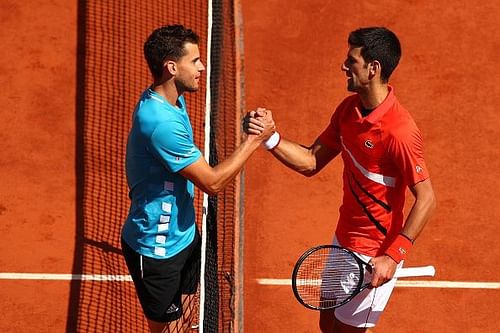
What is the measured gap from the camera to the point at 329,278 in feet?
23.9

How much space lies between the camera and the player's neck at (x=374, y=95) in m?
7.07

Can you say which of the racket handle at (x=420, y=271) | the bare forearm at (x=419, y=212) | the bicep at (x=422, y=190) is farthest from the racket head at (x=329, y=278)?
the bicep at (x=422, y=190)

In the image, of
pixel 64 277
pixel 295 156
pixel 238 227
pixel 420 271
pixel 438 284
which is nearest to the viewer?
pixel 420 271

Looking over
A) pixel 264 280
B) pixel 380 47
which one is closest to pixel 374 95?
pixel 380 47

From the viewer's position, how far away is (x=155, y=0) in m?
12.8

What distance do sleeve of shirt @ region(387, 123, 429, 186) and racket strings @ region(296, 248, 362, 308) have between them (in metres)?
0.79

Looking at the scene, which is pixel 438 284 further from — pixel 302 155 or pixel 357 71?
pixel 357 71

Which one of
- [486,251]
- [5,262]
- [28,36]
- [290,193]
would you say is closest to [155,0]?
[28,36]

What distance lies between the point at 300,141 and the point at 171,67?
4.47 metres

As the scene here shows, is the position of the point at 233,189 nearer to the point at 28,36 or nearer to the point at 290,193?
the point at 290,193

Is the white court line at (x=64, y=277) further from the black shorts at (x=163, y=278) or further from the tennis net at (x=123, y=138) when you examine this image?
the black shorts at (x=163, y=278)

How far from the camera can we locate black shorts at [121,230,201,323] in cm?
732

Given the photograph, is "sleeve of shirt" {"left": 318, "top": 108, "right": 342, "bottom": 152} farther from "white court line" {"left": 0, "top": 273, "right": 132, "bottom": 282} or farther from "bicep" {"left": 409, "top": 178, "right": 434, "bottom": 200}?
"white court line" {"left": 0, "top": 273, "right": 132, "bottom": 282}

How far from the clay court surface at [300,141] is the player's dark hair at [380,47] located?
133 inches
